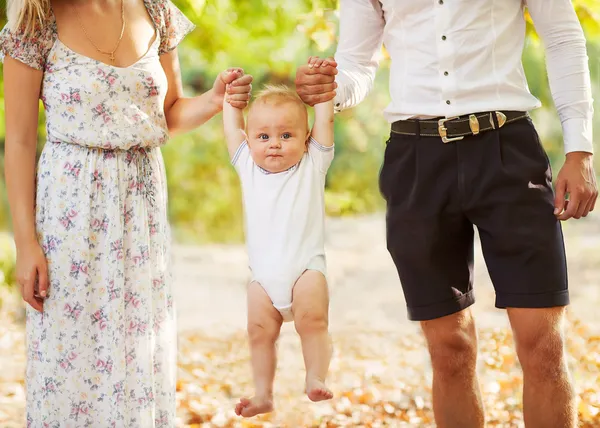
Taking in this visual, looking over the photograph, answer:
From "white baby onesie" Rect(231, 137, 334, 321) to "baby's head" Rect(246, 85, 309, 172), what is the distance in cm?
3

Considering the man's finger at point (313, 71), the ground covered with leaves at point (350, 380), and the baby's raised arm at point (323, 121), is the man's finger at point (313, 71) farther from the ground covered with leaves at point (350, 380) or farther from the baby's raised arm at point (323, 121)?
the ground covered with leaves at point (350, 380)

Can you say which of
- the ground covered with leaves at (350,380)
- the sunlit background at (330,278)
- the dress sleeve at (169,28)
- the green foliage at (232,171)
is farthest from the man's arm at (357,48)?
the green foliage at (232,171)

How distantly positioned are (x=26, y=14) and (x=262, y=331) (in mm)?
1042

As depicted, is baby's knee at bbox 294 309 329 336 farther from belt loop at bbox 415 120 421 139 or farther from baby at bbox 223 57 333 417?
belt loop at bbox 415 120 421 139

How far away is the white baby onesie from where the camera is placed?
7.01 ft

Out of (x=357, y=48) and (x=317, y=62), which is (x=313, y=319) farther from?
(x=357, y=48)

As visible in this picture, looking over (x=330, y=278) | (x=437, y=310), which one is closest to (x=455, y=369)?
(x=437, y=310)

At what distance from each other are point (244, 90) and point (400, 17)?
49cm

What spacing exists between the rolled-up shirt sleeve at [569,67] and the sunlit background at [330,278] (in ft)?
5.74

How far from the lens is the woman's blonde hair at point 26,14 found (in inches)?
85.8

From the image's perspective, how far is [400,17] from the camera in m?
2.32

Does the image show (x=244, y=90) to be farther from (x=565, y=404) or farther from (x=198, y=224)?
(x=198, y=224)

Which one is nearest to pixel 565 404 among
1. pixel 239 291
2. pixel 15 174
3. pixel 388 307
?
pixel 15 174

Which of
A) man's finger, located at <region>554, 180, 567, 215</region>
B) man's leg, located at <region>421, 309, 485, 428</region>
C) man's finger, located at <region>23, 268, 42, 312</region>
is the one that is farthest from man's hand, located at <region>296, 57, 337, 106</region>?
man's finger, located at <region>23, 268, 42, 312</region>
